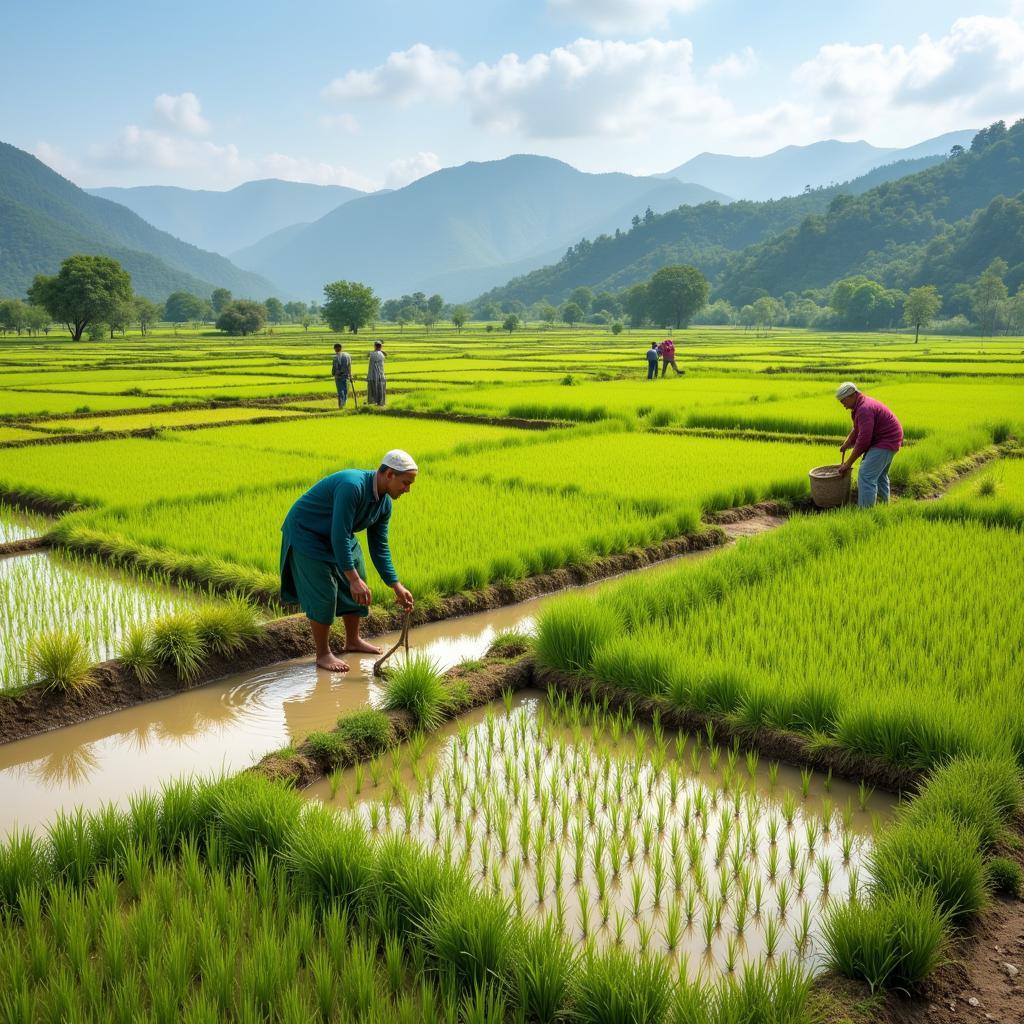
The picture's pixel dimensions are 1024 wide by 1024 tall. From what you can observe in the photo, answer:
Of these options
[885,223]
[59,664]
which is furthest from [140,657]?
[885,223]

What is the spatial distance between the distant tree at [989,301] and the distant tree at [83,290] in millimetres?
61151

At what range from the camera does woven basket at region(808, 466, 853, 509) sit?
9281 millimetres

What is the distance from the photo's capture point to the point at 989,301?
70.4m

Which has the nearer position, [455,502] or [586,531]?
[586,531]

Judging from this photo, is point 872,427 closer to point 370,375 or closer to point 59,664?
point 59,664

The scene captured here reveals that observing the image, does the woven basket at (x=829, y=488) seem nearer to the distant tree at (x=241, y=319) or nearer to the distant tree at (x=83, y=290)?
the distant tree at (x=83, y=290)

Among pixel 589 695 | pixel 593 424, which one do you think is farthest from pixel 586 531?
pixel 593 424

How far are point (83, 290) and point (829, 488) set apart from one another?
60.1m

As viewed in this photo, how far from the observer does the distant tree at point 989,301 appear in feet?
227

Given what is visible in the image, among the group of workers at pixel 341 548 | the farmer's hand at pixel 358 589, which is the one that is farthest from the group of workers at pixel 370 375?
the farmer's hand at pixel 358 589

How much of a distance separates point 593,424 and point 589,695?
10653mm

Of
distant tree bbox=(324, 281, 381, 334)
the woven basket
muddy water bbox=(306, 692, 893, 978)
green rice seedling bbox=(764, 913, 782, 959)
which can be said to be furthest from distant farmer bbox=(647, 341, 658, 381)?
distant tree bbox=(324, 281, 381, 334)

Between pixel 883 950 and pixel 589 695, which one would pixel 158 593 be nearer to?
pixel 589 695

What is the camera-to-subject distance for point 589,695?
5.05 m
